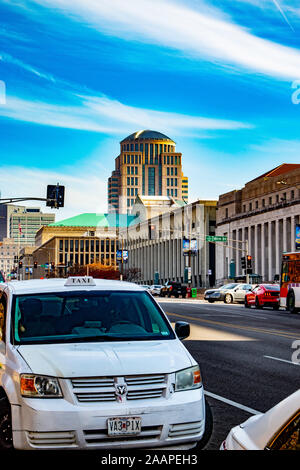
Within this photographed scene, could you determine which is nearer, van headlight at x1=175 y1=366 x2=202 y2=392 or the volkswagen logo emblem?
the volkswagen logo emblem

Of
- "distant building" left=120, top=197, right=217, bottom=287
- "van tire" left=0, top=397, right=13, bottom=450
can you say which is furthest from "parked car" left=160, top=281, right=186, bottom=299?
"van tire" left=0, top=397, right=13, bottom=450

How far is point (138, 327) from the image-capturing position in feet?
24.9

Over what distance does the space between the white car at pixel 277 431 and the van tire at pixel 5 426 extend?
2.82m

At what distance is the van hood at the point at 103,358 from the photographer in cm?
605

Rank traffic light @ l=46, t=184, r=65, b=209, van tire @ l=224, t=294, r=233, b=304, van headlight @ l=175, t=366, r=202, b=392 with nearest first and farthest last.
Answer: van headlight @ l=175, t=366, r=202, b=392 < traffic light @ l=46, t=184, r=65, b=209 < van tire @ l=224, t=294, r=233, b=304

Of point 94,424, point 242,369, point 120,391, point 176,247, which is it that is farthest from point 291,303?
point 176,247

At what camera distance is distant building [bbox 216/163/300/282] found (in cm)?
10375

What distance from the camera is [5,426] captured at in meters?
6.14

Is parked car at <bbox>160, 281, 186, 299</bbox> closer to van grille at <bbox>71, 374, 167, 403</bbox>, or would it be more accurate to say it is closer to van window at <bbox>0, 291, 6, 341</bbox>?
van window at <bbox>0, 291, 6, 341</bbox>

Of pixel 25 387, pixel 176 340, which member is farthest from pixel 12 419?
pixel 176 340

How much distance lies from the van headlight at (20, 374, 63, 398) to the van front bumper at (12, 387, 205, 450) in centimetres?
6

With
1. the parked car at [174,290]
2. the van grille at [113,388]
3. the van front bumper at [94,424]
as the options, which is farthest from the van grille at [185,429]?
the parked car at [174,290]

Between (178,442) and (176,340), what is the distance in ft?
4.49

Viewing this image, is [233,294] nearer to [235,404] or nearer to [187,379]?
[235,404]
